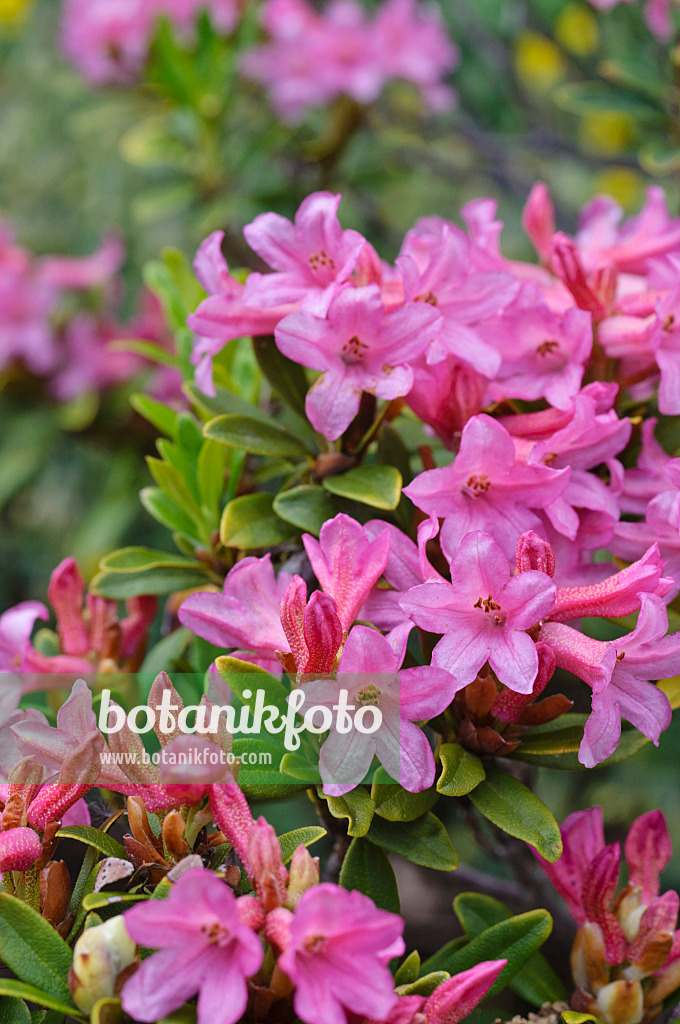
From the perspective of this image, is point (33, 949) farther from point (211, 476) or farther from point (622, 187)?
point (622, 187)

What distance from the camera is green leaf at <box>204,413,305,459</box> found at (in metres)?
0.93

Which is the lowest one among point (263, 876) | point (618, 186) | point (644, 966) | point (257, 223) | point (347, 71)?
point (618, 186)

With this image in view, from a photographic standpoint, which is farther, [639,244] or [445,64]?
[445,64]

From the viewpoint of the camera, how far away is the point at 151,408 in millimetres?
1169

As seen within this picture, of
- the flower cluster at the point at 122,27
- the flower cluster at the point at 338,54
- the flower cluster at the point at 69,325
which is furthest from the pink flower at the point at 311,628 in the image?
the flower cluster at the point at 122,27

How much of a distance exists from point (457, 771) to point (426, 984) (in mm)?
173

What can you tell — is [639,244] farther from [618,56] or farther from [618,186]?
[618,186]

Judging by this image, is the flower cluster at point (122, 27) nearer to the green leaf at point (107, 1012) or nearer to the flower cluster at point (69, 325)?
the flower cluster at point (69, 325)

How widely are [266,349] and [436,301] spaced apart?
19 cm

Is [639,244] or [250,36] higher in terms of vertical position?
[250,36]

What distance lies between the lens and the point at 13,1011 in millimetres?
692

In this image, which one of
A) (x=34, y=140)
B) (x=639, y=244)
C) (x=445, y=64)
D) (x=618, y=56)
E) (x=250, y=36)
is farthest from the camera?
(x=34, y=140)

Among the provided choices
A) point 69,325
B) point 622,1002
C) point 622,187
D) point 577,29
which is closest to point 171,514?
point 622,1002

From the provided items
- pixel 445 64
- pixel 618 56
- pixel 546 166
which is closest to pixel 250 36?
pixel 445 64
